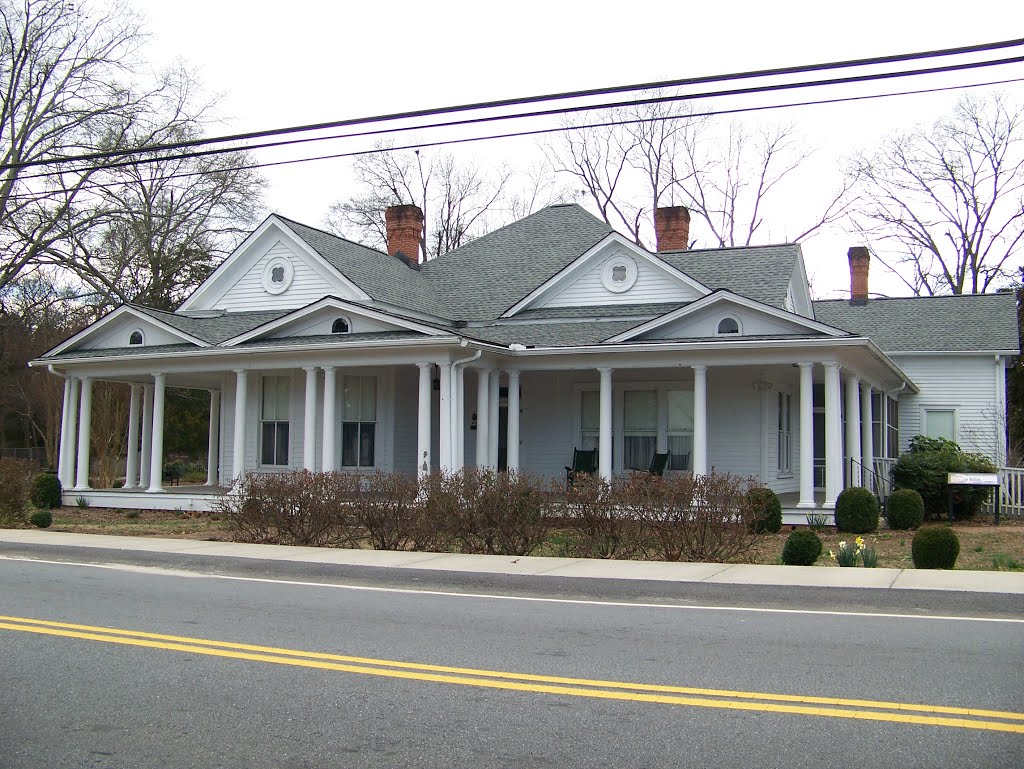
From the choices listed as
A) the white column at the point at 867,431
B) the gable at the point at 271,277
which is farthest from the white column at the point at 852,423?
the gable at the point at 271,277

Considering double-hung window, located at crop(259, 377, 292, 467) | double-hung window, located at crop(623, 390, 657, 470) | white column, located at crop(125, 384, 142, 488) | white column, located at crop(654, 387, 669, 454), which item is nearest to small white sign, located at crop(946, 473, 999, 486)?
white column, located at crop(654, 387, 669, 454)

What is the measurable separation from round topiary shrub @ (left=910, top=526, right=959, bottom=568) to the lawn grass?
82 centimetres

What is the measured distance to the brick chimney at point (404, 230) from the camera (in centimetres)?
2977

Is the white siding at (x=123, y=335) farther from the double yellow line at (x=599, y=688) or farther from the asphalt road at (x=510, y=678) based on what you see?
the double yellow line at (x=599, y=688)

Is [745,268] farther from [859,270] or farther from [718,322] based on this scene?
[859,270]

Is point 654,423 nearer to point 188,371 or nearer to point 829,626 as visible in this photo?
point 188,371

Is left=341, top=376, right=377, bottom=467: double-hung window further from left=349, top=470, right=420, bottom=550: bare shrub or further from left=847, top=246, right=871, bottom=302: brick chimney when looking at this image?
left=847, top=246, right=871, bottom=302: brick chimney

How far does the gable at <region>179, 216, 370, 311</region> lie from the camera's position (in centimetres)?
2386

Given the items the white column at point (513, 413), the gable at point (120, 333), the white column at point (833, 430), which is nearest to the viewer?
the white column at point (833, 430)

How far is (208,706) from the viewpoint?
19.7ft

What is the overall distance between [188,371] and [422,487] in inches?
394

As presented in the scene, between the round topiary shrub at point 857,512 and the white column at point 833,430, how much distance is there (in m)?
0.48

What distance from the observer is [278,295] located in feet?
80.4

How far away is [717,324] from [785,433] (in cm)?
443
